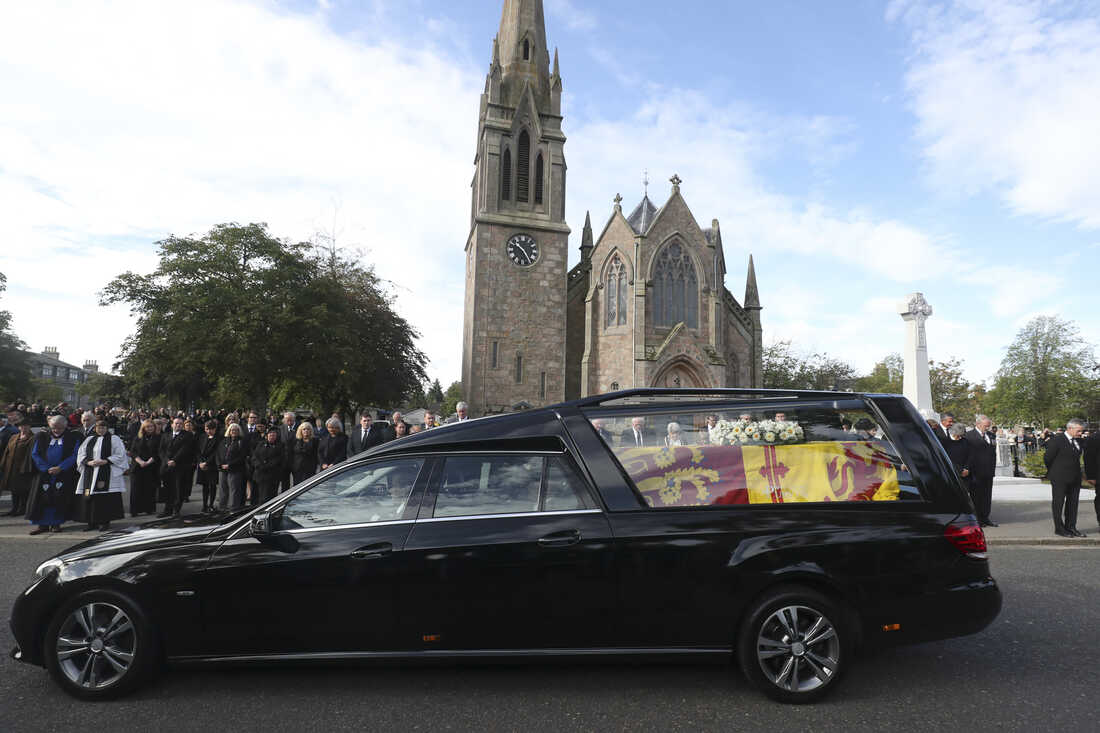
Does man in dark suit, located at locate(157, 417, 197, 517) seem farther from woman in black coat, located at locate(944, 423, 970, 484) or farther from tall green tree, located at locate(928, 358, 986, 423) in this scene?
tall green tree, located at locate(928, 358, 986, 423)

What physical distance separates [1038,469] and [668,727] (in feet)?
57.5

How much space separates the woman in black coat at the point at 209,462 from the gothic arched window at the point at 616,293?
23.2 m

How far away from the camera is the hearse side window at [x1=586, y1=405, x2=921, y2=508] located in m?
3.78

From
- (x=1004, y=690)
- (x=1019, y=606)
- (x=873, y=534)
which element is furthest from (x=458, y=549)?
(x=1019, y=606)

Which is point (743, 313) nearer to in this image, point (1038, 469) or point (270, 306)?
point (1038, 469)

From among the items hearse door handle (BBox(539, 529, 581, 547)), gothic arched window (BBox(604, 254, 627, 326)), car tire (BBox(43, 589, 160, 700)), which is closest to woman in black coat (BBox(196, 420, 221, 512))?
car tire (BBox(43, 589, 160, 700))

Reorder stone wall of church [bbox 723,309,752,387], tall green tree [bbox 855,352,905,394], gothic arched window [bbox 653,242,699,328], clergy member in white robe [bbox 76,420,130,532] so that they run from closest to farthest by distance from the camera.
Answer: clergy member in white robe [bbox 76,420,130,532] < gothic arched window [bbox 653,242,699,328] < stone wall of church [bbox 723,309,752,387] < tall green tree [bbox 855,352,905,394]

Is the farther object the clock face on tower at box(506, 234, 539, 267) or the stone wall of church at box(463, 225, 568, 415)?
the clock face on tower at box(506, 234, 539, 267)

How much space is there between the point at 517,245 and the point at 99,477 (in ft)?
80.9

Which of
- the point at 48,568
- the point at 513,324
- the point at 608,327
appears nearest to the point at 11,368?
the point at 513,324

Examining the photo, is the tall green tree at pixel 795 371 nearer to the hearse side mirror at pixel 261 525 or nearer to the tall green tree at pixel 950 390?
the tall green tree at pixel 950 390

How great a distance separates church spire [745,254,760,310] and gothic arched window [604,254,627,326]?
32.2ft

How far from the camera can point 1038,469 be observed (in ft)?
52.3

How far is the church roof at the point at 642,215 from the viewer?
119 feet
